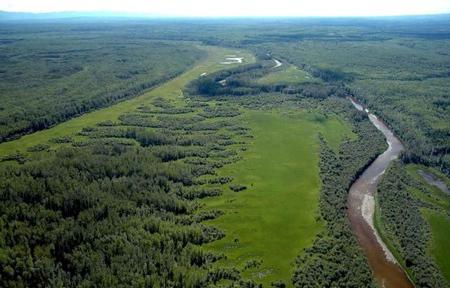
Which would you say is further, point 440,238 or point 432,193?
point 432,193

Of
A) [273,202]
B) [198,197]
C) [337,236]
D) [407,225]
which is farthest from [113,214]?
[407,225]

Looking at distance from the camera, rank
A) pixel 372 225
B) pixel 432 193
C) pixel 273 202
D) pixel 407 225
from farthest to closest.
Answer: pixel 432 193 < pixel 273 202 < pixel 372 225 < pixel 407 225

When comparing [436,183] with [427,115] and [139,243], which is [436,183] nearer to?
[427,115]

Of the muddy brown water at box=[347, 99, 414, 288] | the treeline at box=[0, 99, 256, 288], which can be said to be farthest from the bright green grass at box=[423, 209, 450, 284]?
the treeline at box=[0, 99, 256, 288]

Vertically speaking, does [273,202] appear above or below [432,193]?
above

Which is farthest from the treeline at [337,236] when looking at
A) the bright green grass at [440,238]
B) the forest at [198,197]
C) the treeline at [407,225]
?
the bright green grass at [440,238]

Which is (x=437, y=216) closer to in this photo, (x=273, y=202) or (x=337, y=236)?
(x=337, y=236)

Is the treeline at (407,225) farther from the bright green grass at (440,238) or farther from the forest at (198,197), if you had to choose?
the bright green grass at (440,238)
